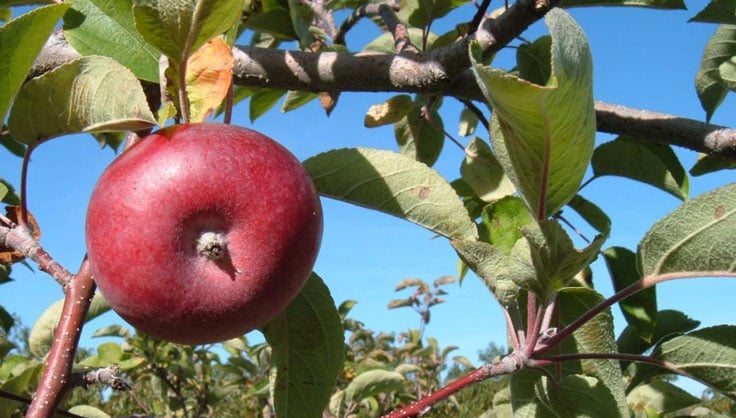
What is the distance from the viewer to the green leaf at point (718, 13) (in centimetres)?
168

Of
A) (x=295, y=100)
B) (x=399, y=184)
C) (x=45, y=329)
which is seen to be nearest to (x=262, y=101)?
(x=295, y=100)

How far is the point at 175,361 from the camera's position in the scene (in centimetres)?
413

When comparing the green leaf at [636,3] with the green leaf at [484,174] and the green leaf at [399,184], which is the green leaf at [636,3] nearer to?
the green leaf at [484,174]

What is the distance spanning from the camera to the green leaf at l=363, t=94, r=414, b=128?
193 cm

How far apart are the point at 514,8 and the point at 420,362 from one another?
16.0 feet

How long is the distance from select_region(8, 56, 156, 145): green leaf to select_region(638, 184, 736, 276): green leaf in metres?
0.70

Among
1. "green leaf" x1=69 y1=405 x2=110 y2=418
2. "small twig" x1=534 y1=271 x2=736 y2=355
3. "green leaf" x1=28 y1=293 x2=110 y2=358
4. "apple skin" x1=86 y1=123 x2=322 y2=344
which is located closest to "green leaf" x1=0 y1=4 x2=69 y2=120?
"apple skin" x1=86 y1=123 x2=322 y2=344

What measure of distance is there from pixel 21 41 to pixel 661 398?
1953 mm

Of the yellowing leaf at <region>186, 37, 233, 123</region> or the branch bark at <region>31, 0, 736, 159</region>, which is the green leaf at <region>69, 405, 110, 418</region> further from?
the yellowing leaf at <region>186, 37, 233, 123</region>

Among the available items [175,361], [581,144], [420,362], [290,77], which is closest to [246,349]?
[175,361]

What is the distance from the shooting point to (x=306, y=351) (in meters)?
1.20

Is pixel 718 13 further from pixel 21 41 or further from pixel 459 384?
pixel 21 41

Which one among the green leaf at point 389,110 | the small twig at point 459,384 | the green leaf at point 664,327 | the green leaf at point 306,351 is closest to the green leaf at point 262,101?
the green leaf at point 389,110

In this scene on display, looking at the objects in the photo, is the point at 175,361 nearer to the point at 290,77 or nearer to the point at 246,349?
the point at 246,349
